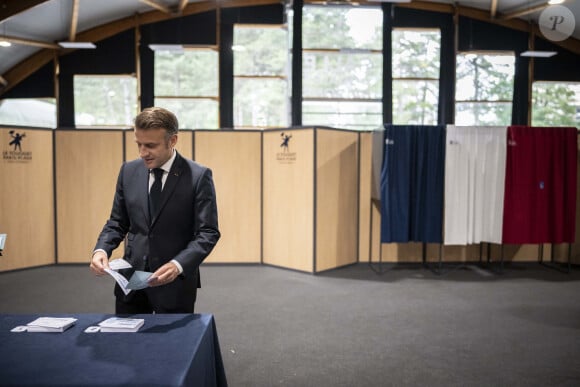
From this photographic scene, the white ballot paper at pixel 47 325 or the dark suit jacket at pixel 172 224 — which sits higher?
the dark suit jacket at pixel 172 224

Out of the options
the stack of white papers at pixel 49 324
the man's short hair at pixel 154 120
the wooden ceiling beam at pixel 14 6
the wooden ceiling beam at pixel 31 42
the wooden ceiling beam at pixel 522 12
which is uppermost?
the wooden ceiling beam at pixel 522 12

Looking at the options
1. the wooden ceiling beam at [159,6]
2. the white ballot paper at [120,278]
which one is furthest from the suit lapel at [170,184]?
the wooden ceiling beam at [159,6]

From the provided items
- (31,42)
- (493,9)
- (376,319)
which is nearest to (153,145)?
(376,319)

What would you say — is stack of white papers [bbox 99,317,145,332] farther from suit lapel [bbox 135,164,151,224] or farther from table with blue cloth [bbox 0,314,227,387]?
suit lapel [bbox 135,164,151,224]

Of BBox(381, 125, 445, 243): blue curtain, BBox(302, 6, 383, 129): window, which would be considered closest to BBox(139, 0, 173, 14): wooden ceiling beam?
BBox(302, 6, 383, 129): window

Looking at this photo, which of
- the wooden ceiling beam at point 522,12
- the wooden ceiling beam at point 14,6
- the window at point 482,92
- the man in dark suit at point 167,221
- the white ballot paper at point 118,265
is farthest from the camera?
the window at point 482,92

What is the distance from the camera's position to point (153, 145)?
1.85m

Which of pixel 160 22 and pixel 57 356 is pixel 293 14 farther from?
pixel 57 356

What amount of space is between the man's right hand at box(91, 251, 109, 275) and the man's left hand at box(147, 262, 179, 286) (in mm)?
208

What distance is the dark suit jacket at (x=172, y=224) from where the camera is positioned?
1.94 meters

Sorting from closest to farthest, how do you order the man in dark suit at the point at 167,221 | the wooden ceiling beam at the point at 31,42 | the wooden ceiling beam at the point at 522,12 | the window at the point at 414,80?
1. the man in dark suit at the point at 167,221
2. the wooden ceiling beam at the point at 522,12
3. the wooden ceiling beam at the point at 31,42
4. the window at the point at 414,80

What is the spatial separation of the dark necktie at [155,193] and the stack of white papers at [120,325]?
427mm

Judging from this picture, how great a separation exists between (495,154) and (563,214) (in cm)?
117

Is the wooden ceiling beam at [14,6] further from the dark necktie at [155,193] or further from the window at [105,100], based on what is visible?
the dark necktie at [155,193]
